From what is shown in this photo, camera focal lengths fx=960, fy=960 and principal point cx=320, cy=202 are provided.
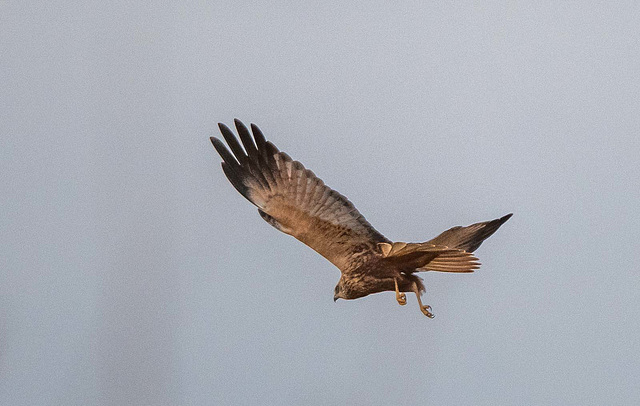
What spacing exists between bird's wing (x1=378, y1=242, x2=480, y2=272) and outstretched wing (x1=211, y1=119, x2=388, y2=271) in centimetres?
16

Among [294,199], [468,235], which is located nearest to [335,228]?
[294,199]

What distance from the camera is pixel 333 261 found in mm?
3488

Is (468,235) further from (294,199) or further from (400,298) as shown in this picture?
(294,199)

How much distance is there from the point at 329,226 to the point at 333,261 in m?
0.13

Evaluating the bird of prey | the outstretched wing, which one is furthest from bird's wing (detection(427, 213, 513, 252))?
the outstretched wing

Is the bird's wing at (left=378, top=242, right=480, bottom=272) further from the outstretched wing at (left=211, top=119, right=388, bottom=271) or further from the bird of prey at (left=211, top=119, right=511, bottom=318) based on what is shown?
the outstretched wing at (left=211, top=119, right=388, bottom=271)

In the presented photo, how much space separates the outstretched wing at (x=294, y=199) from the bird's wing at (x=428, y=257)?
0.16 meters

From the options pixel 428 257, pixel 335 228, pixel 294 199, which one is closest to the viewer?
pixel 428 257

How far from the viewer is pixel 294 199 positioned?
3602 mm

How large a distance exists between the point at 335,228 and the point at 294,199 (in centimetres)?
22

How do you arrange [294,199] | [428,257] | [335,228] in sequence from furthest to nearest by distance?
[294,199] < [335,228] < [428,257]

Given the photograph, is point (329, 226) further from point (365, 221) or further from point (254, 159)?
point (254, 159)

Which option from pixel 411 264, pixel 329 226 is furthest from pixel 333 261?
pixel 411 264

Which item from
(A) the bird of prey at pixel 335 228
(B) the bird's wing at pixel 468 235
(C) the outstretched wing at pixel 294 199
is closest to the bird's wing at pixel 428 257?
(A) the bird of prey at pixel 335 228
